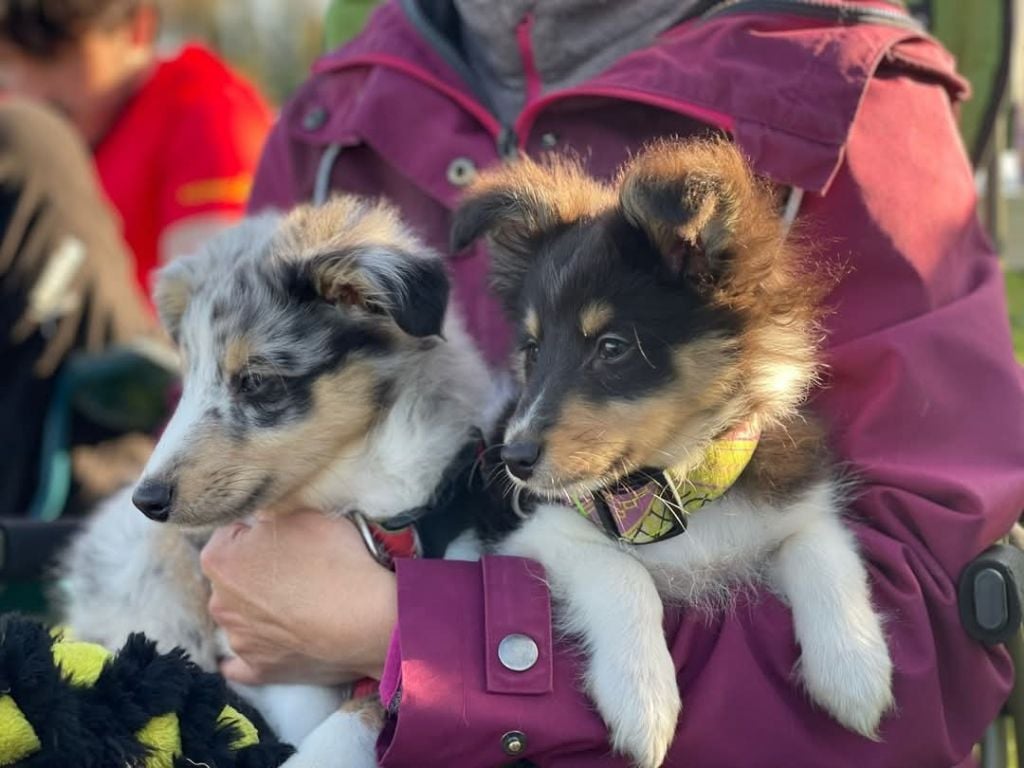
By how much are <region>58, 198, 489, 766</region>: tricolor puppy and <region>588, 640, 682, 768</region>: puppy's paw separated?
0.56m

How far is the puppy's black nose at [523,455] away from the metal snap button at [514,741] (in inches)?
20.3

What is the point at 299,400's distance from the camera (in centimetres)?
300

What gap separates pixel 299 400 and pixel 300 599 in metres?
0.46

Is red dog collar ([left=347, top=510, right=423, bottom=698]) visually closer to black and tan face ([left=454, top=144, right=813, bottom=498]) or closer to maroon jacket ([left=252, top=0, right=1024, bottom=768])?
maroon jacket ([left=252, top=0, right=1024, bottom=768])

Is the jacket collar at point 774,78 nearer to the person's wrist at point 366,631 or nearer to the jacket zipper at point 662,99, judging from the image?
the jacket zipper at point 662,99

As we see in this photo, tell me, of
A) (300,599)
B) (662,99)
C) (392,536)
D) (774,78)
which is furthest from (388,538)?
(774,78)

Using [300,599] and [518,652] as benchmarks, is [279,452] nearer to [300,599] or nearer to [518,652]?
[300,599]

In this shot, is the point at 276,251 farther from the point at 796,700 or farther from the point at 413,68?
the point at 796,700

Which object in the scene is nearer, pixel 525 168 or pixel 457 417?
pixel 525 168

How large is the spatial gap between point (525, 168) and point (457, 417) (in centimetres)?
65

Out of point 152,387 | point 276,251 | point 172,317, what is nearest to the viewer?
point 276,251

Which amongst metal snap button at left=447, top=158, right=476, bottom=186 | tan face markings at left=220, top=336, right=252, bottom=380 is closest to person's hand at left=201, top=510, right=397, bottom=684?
tan face markings at left=220, top=336, right=252, bottom=380

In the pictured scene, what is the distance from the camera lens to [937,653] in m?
2.68

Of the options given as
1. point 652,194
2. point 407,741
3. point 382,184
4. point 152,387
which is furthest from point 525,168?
point 152,387
